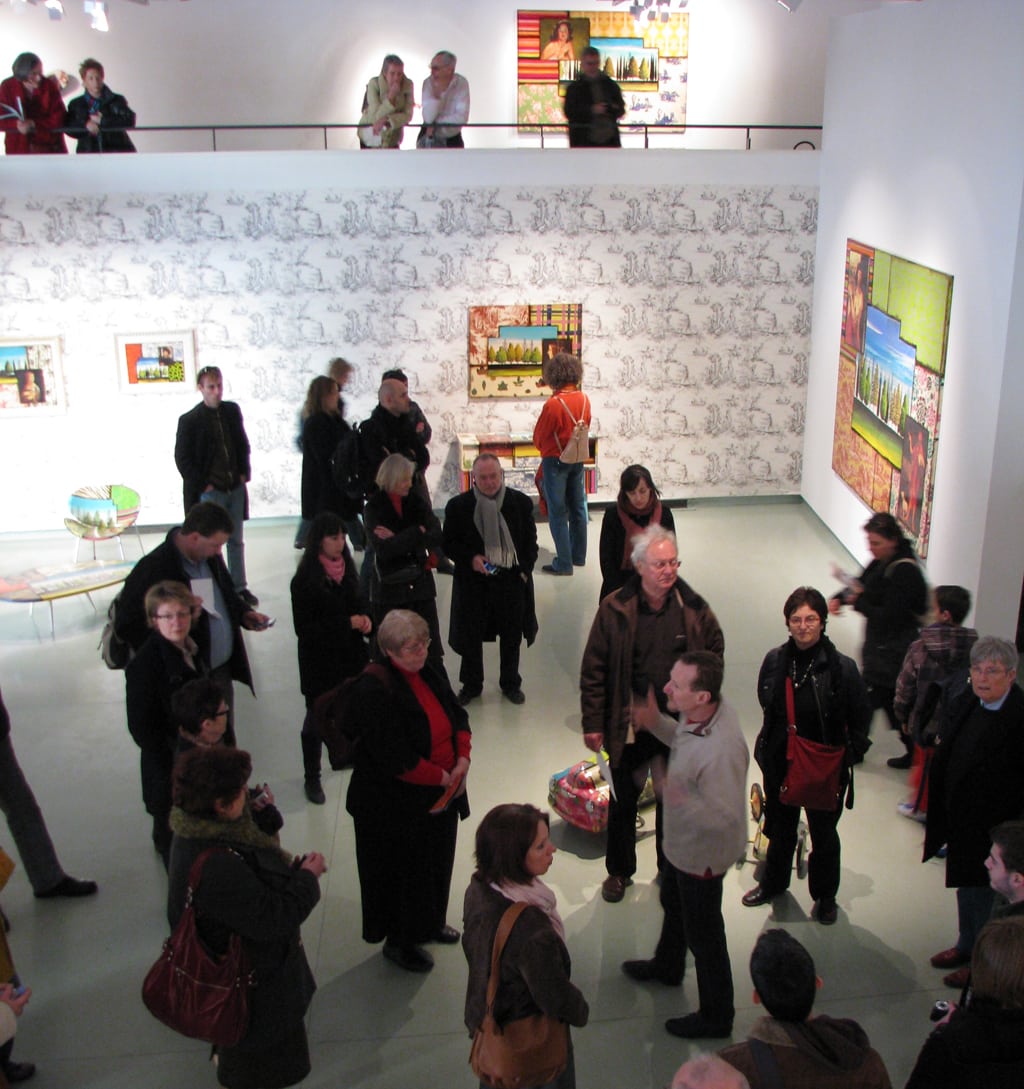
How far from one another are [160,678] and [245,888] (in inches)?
61.3

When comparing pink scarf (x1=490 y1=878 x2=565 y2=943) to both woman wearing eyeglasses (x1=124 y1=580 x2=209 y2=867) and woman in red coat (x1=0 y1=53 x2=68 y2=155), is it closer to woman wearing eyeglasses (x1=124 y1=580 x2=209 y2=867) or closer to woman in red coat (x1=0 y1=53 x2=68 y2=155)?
woman wearing eyeglasses (x1=124 y1=580 x2=209 y2=867)

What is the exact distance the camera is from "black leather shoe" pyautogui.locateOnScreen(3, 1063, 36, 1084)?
4543mm

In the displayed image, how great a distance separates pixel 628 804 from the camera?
5402mm

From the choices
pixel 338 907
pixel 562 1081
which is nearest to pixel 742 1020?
pixel 562 1081

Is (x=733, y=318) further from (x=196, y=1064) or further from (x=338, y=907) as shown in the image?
(x=196, y=1064)

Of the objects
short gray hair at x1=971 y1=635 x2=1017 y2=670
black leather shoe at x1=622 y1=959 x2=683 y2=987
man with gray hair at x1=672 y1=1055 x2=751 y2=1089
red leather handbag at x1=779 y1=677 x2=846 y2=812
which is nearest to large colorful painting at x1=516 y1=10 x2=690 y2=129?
red leather handbag at x1=779 y1=677 x2=846 y2=812

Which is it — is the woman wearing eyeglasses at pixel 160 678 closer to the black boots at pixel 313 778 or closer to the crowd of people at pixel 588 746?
the crowd of people at pixel 588 746

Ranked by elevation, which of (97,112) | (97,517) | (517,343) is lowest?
(97,517)

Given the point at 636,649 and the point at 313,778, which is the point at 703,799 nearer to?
the point at 636,649

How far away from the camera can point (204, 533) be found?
5648 mm

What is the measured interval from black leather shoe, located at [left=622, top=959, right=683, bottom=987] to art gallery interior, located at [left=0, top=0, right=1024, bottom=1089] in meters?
1.11

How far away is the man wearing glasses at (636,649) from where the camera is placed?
17.1 feet

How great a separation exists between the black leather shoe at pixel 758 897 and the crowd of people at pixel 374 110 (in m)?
7.49

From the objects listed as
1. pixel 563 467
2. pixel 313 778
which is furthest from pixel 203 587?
pixel 563 467
